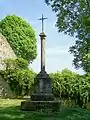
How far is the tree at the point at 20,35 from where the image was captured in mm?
47000

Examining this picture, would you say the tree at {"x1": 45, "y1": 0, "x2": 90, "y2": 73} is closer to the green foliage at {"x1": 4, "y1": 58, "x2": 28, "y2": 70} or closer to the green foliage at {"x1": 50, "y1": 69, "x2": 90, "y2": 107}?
the green foliage at {"x1": 50, "y1": 69, "x2": 90, "y2": 107}

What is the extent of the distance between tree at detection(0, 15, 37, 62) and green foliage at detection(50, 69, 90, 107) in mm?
24926

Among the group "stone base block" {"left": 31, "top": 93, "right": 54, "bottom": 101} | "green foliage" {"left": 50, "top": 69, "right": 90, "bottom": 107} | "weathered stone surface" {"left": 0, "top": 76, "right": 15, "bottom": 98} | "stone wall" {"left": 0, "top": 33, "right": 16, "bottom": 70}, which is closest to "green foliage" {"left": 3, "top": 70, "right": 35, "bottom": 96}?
"weathered stone surface" {"left": 0, "top": 76, "right": 15, "bottom": 98}

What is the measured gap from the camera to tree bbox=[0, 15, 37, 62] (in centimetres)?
4700

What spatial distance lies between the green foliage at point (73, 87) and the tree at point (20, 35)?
81.8ft

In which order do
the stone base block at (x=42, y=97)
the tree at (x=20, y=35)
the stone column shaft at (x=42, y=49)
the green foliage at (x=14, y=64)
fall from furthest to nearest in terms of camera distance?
the tree at (x=20, y=35) → the green foliage at (x=14, y=64) → the stone column shaft at (x=42, y=49) → the stone base block at (x=42, y=97)

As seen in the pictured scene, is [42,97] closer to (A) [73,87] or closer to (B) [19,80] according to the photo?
(A) [73,87]

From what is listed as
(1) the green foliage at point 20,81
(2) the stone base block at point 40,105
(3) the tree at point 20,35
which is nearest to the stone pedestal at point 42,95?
(2) the stone base block at point 40,105

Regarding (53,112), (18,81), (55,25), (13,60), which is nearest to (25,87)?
(18,81)

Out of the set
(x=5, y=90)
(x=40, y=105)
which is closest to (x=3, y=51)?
(x=5, y=90)

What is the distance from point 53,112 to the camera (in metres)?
15.0

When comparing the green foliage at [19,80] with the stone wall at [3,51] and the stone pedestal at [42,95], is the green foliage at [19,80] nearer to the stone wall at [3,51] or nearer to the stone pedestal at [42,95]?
the stone wall at [3,51]

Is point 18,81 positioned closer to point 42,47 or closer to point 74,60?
point 74,60

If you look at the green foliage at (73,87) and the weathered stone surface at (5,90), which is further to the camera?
the weathered stone surface at (5,90)
